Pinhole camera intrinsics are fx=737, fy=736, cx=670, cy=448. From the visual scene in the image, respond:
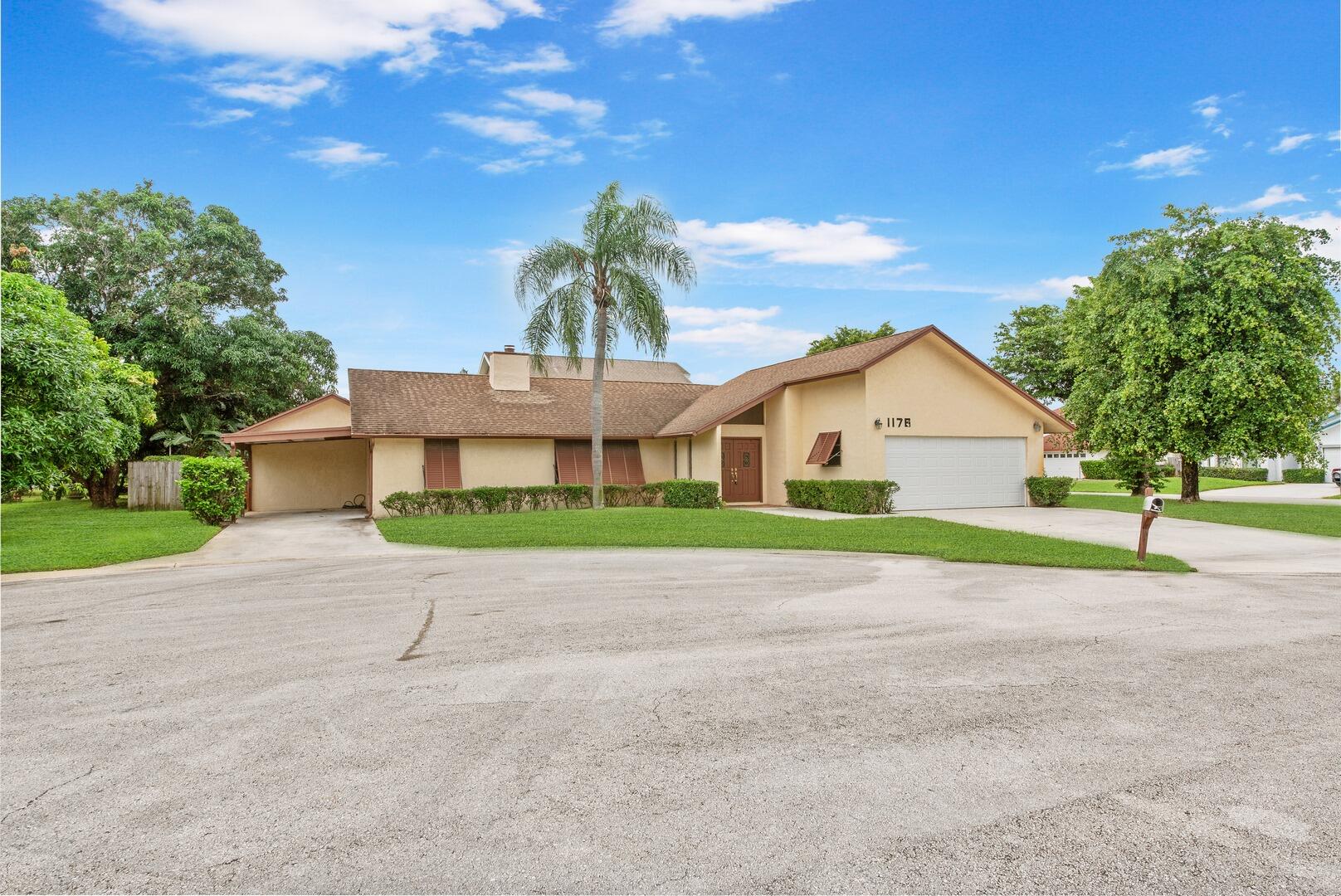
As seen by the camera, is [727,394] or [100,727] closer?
[100,727]

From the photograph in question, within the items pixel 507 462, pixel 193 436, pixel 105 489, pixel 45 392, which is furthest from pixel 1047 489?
pixel 105 489

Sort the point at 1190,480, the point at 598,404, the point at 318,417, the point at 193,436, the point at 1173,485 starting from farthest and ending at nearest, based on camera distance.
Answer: the point at 1173,485
the point at 193,436
the point at 318,417
the point at 1190,480
the point at 598,404

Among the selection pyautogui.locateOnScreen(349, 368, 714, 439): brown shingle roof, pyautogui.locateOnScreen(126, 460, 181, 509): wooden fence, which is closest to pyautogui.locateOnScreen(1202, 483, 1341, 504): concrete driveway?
pyautogui.locateOnScreen(349, 368, 714, 439): brown shingle roof

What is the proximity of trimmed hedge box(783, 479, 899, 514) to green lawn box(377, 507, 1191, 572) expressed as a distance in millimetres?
1509

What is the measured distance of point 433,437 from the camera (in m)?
22.8

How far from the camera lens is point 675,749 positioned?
12.8ft

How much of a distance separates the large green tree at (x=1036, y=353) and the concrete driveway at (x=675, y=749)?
31.5m

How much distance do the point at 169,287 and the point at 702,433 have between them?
818 inches

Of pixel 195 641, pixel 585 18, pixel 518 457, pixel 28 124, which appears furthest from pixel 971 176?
pixel 28 124

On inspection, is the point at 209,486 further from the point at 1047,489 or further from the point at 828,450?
the point at 1047,489

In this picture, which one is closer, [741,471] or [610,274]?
[610,274]

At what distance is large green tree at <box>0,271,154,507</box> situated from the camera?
13391 mm

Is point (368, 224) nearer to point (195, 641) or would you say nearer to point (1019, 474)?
point (195, 641)

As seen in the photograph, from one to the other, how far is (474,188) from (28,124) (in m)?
9.26
